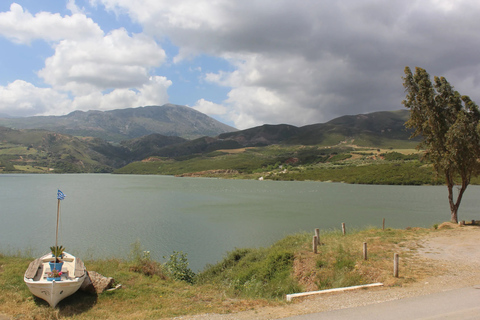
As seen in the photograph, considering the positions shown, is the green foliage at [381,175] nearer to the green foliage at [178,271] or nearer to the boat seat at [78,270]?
the green foliage at [178,271]

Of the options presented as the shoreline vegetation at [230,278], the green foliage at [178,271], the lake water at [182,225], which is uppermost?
the shoreline vegetation at [230,278]

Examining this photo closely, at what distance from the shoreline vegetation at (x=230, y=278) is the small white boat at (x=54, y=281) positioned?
1.37 feet

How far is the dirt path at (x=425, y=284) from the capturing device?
10.2 meters

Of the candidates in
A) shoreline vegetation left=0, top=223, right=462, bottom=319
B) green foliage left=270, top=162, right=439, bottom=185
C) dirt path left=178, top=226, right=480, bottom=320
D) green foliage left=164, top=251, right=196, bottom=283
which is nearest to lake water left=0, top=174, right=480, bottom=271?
green foliage left=164, top=251, right=196, bottom=283

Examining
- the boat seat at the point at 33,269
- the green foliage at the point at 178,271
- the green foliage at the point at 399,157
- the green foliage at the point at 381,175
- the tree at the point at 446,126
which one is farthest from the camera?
the green foliage at the point at 399,157

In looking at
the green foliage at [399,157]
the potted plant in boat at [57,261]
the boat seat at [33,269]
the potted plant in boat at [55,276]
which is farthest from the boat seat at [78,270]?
the green foliage at [399,157]

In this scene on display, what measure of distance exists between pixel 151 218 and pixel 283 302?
127 ft

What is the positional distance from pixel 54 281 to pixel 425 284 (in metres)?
14.5

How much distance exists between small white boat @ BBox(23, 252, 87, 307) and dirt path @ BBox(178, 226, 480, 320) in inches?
205

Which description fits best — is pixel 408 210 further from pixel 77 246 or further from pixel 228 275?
pixel 77 246

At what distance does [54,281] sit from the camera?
11.1m

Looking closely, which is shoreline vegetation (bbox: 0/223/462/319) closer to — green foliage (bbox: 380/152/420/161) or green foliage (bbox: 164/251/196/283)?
green foliage (bbox: 164/251/196/283)

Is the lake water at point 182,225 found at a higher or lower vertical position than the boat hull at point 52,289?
lower

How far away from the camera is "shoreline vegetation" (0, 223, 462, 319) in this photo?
11069 millimetres
